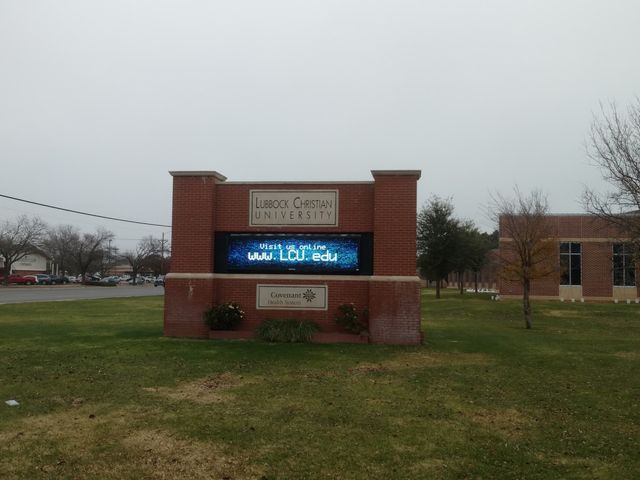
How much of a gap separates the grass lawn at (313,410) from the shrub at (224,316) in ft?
2.26

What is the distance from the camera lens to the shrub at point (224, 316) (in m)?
14.1

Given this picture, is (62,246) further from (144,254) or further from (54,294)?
(54,294)

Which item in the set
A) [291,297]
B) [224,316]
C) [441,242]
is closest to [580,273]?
[441,242]

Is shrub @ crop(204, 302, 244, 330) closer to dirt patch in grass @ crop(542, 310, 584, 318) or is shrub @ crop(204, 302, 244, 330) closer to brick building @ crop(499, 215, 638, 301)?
dirt patch in grass @ crop(542, 310, 584, 318)

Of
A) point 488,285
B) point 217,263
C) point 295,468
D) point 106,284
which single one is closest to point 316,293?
point 217,263

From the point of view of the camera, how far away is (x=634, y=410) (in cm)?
754

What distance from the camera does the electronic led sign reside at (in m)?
14.1

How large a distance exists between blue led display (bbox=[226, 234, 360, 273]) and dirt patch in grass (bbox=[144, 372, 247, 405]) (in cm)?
517

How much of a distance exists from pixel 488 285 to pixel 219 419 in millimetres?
69482

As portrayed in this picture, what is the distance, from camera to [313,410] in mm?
7223

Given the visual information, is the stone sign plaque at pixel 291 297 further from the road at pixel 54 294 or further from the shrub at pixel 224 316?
the road at pixel 54 294

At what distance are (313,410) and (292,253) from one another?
727 centimetres

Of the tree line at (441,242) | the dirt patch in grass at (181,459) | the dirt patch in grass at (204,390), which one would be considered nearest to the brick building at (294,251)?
the dirt patch in grass at (204,390)

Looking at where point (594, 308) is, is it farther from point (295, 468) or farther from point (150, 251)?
point (150, 251)
